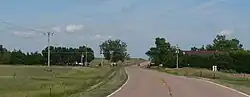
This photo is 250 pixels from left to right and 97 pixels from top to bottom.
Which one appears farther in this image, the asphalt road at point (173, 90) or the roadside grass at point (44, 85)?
the roadside grass at point (44, 85)

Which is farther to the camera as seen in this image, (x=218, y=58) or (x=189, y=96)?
(x=218, y=58)

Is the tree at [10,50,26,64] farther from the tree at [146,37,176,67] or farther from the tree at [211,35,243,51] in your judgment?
the tree at [211,35,243,51]

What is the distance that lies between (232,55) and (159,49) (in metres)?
69.0

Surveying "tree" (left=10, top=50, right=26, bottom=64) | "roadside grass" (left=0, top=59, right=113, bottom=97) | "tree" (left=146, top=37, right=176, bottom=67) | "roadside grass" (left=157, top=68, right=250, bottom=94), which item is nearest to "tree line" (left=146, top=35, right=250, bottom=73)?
"tree" (left=146, top=37, right=176, bottom=67)

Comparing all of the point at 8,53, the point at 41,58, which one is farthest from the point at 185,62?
the point at 8,53

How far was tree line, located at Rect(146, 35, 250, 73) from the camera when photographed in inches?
3553

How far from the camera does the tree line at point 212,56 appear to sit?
90250mm

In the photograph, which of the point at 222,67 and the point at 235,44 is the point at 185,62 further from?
the point at 235,44

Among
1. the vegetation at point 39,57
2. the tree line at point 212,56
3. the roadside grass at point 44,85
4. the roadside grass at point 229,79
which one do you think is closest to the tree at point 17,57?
the vegetation at point 39,57

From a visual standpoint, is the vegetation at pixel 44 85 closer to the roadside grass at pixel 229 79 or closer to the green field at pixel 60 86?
the green field at pixel 60 86

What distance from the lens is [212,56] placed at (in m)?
104

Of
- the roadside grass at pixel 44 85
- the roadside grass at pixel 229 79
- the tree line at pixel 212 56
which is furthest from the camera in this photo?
the tree line at pixel 212 56

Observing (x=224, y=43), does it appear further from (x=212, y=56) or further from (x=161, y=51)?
(x=212, y=56)

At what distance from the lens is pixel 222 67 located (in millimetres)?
97250
